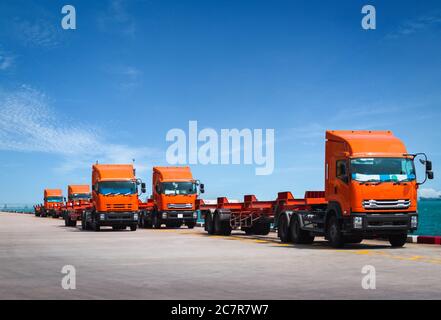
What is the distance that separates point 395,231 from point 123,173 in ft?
64.4

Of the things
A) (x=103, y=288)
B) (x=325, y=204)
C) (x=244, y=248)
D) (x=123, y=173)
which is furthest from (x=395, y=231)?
(x=123, y=173)

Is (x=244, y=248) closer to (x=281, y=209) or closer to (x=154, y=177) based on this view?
(x=281, y=209)

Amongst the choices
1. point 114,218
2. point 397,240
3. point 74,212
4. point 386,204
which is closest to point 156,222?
point 114,218

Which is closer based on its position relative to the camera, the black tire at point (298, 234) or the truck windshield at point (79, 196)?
the black tire at point (298, 234)

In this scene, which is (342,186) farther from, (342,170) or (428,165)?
(428,165)

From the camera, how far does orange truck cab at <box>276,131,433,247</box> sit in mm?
20859

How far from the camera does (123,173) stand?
3747 centimetres

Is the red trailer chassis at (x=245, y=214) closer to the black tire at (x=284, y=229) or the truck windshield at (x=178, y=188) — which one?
the black tire at (x=284, y=229)

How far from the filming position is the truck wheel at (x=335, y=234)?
21812 mm

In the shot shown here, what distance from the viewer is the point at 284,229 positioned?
2528cm

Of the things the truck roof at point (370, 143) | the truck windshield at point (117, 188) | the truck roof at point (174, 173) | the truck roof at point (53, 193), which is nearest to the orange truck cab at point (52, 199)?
the truck roof at point (53, 193)

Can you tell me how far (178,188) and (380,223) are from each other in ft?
66.0

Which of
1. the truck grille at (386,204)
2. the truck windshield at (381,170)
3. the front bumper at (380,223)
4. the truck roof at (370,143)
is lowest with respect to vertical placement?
the front bumper at (380,223)

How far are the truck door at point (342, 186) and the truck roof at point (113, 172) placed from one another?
1771 cm
